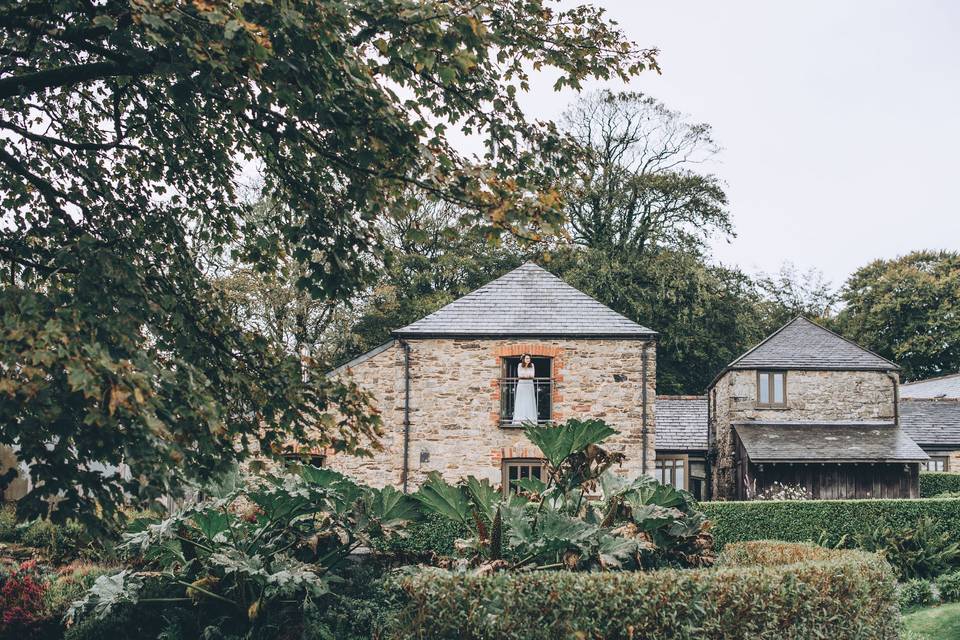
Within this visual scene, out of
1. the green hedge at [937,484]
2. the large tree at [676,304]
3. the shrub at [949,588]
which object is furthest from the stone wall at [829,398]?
the large tree at [676,304]

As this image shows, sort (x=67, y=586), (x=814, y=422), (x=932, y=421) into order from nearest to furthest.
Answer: (x=67, y=586)
(x=814, y=422)
(x=932, y=421)

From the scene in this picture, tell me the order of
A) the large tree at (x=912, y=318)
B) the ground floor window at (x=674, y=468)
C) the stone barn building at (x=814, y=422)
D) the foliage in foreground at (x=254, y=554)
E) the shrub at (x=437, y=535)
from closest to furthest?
the foliage in foreground at (x=254, y=554) → the shrub at (x=437, y=535) → the stone barn building at (x=814, y=422) → the ground floor window at (x=674, y=468) → the large tree at (x=912, y=318)

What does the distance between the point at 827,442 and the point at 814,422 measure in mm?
1237

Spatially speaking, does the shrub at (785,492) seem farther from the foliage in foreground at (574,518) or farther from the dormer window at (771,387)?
the foliage in foreground at (574,518)

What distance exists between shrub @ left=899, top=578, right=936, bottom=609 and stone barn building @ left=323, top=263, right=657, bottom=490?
5950 millimetres

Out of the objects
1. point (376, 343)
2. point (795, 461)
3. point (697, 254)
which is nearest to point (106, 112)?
point (795, 461)

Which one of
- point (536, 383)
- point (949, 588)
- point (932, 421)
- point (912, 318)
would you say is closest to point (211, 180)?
point (536, 383)

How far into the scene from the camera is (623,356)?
1886 centimetres

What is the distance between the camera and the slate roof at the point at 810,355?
76.4 ft

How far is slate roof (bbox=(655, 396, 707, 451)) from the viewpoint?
27.5m

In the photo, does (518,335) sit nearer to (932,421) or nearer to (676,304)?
(932,421)

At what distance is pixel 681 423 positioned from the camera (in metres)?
28.3

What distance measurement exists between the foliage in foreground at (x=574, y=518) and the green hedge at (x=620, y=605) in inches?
38.2

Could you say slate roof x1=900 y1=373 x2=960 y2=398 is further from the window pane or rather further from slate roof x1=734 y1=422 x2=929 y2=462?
the window pane
